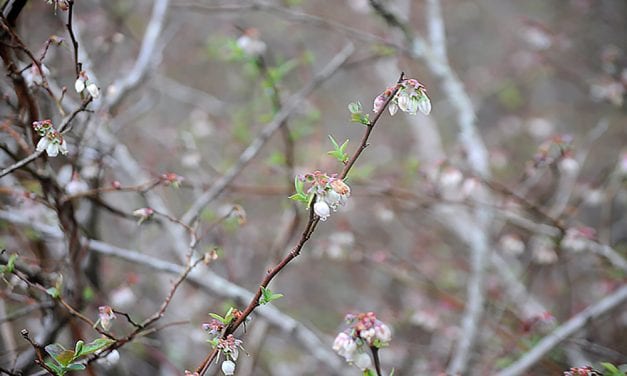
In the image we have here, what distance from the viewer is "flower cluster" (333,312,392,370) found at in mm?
920

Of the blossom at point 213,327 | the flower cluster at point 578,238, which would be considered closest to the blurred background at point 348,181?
the flower cluster at point 578,238

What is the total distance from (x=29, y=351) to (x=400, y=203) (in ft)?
6.56

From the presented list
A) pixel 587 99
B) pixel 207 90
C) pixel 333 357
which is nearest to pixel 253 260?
pixel 207 90

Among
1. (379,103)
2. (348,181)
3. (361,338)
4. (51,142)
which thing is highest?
(348,181)

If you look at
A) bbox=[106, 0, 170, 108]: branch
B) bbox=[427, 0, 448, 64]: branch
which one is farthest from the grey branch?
bbox=[427, 0, 448, 64]: branch

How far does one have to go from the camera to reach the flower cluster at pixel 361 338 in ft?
3.02

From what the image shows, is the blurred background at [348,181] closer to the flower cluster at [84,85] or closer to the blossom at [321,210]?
the flower cluster at [84,85]

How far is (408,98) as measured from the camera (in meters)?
0.97

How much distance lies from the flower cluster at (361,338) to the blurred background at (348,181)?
21.0 inches

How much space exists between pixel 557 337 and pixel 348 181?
2.95 ft

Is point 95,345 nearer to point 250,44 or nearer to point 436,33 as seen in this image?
point 250,44

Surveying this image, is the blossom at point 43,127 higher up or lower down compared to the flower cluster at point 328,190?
lower down

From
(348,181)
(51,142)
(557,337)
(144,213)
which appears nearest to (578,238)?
(557,337)

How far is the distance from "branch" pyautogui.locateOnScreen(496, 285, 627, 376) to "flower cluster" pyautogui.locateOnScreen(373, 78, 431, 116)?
1121 millimetres
